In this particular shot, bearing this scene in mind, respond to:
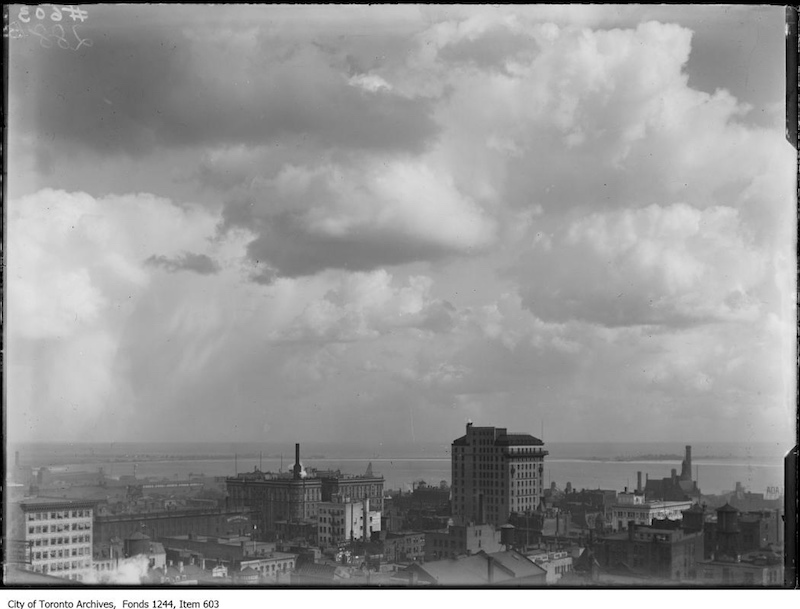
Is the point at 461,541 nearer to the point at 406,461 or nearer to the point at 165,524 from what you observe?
the point at 406,461

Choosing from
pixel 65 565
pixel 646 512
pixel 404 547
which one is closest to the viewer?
pixel 65 565

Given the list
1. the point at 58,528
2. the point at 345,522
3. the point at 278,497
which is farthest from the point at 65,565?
the point at 345,522

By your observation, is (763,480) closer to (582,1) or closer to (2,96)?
(582,1)

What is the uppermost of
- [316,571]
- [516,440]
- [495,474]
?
[516,440]

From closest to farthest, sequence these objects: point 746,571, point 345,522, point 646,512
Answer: point 746,571 < point 646,512 < point 345,522

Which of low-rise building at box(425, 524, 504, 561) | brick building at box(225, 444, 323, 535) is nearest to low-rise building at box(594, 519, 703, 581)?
low-rise building at box(425, 524, 504, 561)

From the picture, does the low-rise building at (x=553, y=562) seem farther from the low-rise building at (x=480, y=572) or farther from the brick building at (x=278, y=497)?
the brick building at (x=278, y=497)

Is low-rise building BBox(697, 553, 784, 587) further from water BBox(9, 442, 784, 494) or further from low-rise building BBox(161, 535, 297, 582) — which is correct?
low-rise building BBox(161, 535, 297, 582)
